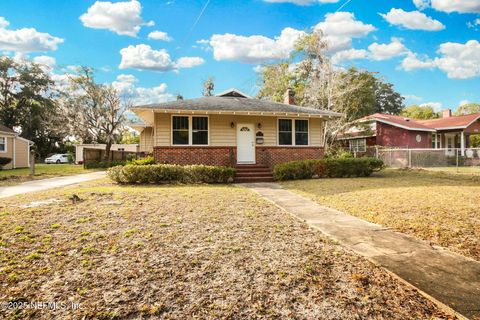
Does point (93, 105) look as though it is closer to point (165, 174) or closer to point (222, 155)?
point (222, 155)

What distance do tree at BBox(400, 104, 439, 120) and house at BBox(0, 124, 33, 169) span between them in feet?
176

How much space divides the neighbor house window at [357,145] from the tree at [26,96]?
34.0m

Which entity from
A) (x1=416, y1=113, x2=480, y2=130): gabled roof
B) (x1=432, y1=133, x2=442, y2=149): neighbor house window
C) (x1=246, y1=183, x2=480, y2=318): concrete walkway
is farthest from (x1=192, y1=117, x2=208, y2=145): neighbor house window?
(x1=432, y1=133, x2=442, y2=149): neighbor house window

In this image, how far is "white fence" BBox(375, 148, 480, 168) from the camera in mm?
18289

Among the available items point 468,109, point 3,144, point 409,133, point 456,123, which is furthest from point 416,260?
point 468,109

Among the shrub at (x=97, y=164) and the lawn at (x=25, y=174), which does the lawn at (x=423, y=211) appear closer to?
the lawn at (x=25, y=174)

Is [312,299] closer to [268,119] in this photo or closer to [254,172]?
[254,172]

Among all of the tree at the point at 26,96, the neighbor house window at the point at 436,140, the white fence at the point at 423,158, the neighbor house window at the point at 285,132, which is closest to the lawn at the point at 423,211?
the neighbor house window at the point at 285,132

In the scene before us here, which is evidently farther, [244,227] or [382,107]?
[382,107]

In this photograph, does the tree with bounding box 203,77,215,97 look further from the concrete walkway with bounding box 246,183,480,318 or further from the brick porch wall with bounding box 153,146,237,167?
the concrete walkway with bounding box 246,183,480,318

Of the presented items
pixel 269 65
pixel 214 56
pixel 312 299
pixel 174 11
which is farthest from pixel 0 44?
pixel 312 299

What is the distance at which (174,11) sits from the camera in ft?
A: 43.6

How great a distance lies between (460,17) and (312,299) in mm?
17656

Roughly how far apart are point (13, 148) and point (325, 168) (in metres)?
24.6
